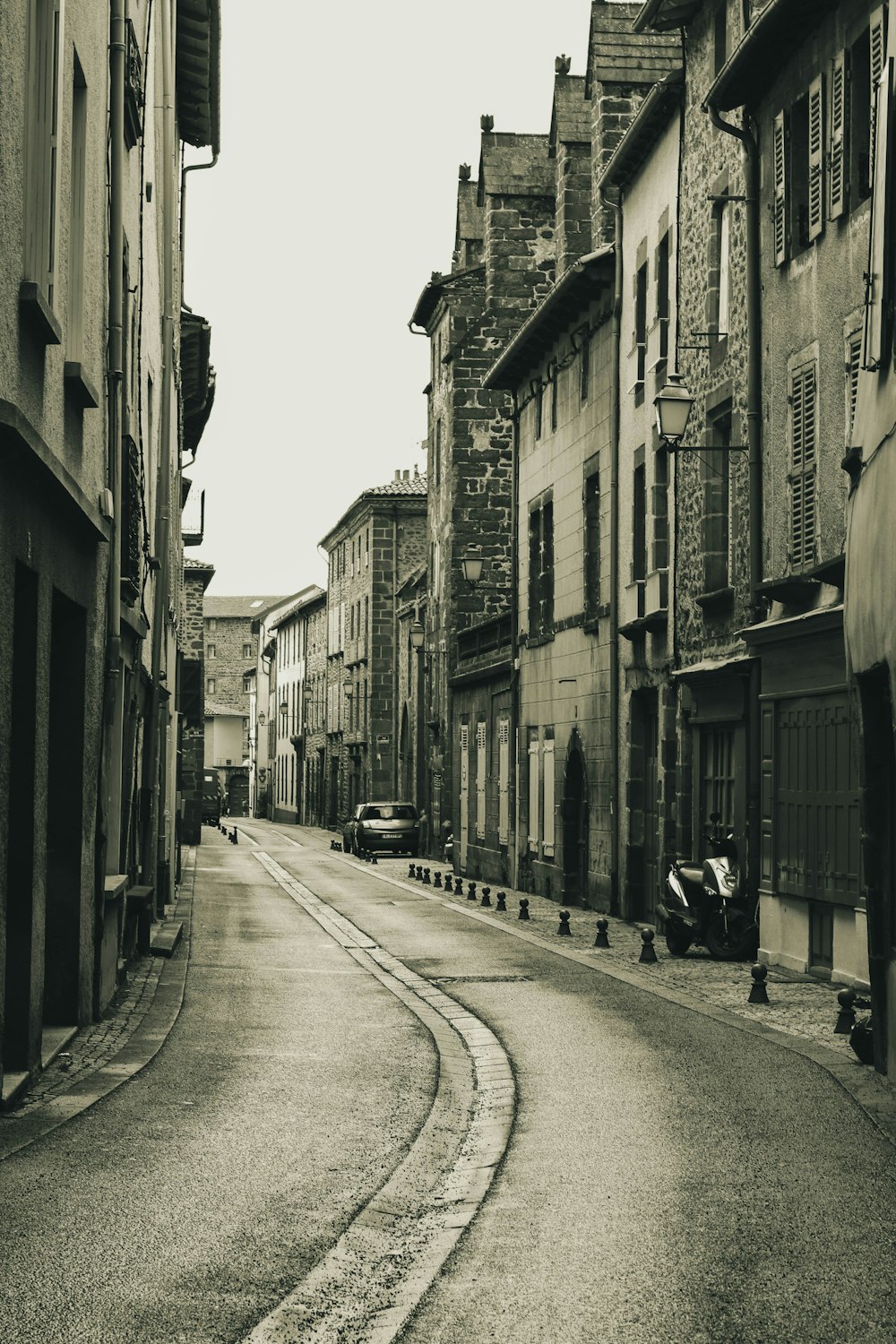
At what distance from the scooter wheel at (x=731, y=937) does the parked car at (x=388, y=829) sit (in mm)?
29048

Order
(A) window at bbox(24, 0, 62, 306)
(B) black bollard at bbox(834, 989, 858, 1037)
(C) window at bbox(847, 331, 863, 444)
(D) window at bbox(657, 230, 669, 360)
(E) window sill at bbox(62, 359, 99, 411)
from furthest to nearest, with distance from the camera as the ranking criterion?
1. (D) window at bbox(657, 230, 669, 360)
2. (C) window at bbox(847, 331, 863, 444)
3. (B) black bollard at bbox(834, 989, 858, 1037)
4. (E) window sill at bbox(62, 359, 99, 411)
5. (A) window at bbox(24, 0, 62, 306)

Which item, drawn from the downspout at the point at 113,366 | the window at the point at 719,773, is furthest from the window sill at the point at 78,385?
the window at the point at 719,773

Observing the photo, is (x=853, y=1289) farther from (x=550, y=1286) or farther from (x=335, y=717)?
(x=335, y=717)

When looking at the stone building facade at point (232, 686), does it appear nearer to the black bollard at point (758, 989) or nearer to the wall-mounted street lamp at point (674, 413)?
the wall-mounted street lamp at point (674, 413)

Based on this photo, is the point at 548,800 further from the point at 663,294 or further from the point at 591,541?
the point at 663,294

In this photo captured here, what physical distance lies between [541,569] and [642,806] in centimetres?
857

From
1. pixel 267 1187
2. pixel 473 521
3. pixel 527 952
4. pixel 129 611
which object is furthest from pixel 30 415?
pixel 473 521

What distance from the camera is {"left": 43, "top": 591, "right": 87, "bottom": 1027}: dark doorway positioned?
11.4 m

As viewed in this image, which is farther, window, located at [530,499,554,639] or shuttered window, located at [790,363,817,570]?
window, located at [530,499,554,639]

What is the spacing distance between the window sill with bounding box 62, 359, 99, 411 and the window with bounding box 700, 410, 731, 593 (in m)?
10.4

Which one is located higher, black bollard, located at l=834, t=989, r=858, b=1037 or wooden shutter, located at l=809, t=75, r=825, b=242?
wooden shutter, located at l=809, t=75, r=825, b=242

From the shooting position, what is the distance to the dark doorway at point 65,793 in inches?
448

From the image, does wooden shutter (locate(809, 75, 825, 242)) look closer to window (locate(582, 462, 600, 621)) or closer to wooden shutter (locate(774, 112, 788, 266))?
wooden shutter (locate(774, 112, 788, 266))

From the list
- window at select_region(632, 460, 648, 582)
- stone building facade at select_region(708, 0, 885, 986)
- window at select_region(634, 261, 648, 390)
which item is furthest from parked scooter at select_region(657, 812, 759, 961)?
window at select_region(634, 261, 648, 390)
